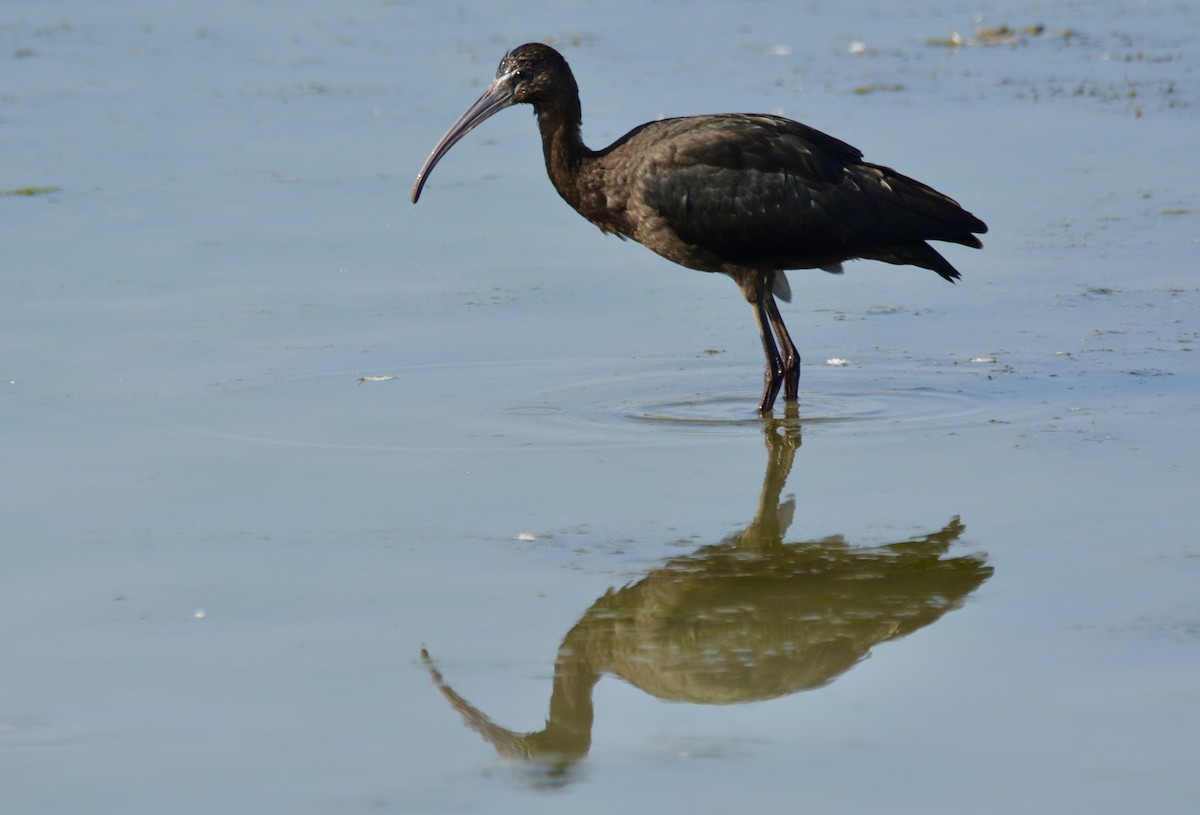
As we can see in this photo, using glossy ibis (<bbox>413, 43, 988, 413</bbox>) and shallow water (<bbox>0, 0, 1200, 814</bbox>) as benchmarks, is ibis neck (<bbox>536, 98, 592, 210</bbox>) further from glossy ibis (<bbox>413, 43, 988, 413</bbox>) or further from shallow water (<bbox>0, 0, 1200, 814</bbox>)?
shallow water (<bbox>0, 0, 1200, 814</bbox>)

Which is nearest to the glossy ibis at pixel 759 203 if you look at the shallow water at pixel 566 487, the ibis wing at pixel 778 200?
the ibis wing at pixel 778 200

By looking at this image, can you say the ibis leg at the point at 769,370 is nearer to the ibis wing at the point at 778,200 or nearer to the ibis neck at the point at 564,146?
the ibis wing at the point at 778,200

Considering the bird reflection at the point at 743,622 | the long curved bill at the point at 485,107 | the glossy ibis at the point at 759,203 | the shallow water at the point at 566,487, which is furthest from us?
the long curved bill at the point at 485,107

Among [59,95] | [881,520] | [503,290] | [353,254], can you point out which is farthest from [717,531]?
[59,95]

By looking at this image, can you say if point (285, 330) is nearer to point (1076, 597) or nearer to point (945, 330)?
point (945, 330)

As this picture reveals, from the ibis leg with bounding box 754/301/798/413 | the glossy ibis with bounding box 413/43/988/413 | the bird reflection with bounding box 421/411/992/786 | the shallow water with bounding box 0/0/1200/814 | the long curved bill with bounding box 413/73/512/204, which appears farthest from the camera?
the long curved bill with bounding box 413/73/512/204

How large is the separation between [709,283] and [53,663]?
6278 millimetres

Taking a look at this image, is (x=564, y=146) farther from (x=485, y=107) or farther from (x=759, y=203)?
(x=759, y=203)

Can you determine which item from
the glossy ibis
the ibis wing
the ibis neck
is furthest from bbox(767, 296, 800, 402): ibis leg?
the ibis neck

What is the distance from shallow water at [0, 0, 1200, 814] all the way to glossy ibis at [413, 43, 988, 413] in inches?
19.2

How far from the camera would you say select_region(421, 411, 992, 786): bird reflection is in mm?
Answer: 5039

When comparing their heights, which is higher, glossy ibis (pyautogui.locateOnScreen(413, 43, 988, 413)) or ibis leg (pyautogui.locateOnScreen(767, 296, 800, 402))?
glossy ibis (pyautogui.locateOnScreen(413, 43, 988, 413))

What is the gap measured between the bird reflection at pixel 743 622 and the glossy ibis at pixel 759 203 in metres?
2.33

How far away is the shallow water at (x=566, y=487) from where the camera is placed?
4.74 meters
